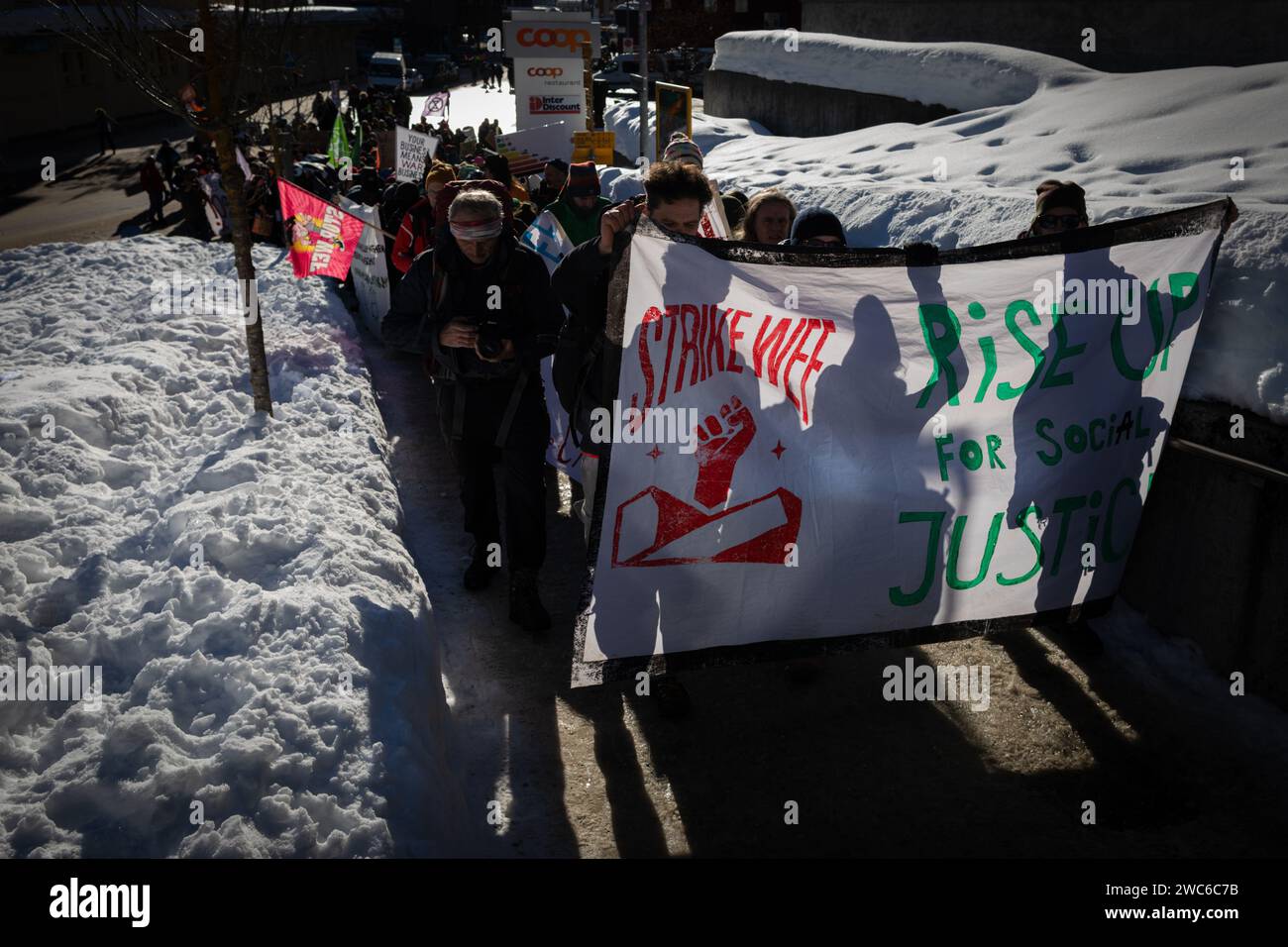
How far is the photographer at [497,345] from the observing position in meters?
5.11

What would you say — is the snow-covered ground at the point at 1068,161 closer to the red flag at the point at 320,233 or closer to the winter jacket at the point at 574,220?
the winter jacket at the point at 574,220

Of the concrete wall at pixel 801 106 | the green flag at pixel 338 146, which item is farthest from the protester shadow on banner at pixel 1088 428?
the green flag at pixel 338 146

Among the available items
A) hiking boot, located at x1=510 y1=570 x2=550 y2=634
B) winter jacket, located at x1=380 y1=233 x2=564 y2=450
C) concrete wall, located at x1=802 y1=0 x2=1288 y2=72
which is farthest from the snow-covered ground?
hiking boot, located at x1=510 y1=570 x2=550 y2=634

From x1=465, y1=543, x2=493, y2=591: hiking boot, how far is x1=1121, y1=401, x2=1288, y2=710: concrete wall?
3352 millimetres

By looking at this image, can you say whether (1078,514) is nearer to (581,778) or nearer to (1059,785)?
(1059,785)

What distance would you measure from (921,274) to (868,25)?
515 inches

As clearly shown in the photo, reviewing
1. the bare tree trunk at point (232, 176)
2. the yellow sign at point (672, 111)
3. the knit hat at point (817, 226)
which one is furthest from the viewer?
the yellow sign at point (672, 111)

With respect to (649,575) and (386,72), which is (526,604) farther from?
(386,72)

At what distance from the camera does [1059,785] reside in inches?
154

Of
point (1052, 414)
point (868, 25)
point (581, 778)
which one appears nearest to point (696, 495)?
point (581, 778)

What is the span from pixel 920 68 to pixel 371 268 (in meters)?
6.84

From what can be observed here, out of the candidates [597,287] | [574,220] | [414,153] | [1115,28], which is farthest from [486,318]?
[1115,28]

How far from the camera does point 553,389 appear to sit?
6602mm

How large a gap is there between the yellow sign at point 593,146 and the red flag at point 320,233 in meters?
6.93
